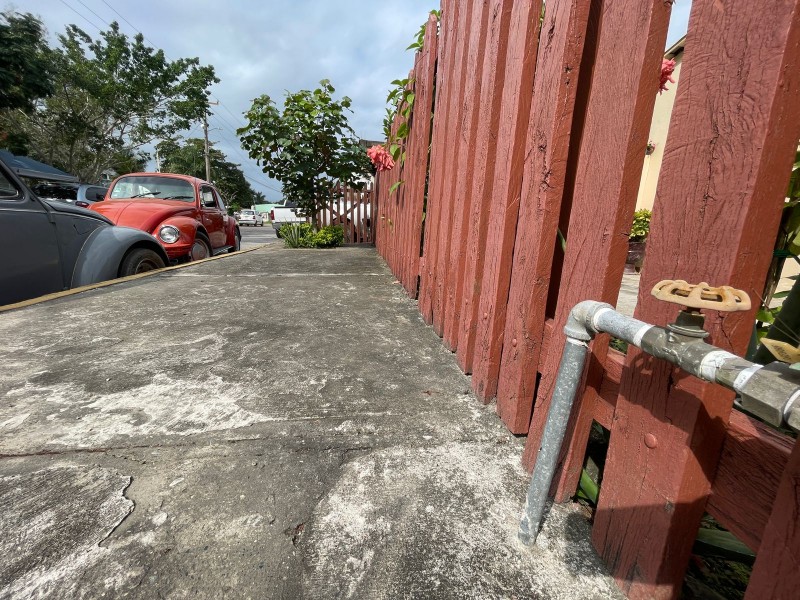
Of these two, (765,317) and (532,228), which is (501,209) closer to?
(532,228)

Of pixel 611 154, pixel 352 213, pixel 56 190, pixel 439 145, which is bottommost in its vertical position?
pixel 352 213

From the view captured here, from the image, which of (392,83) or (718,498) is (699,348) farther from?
(392,83)

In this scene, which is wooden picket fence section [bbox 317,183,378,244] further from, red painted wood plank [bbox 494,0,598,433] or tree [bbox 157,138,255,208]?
tree [bbox 157,138,255,208]

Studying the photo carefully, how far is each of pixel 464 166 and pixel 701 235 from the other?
4.68 feet

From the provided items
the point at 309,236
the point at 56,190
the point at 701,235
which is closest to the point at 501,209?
the point at 701,235

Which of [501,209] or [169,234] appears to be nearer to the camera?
[501,209]

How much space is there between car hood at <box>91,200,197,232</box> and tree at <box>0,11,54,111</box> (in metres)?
16.0

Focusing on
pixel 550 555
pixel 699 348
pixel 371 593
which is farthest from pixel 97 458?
pixel 699 348

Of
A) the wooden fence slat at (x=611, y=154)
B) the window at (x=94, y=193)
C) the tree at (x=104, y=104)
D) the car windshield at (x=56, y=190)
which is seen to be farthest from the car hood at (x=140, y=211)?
the tree at (x=104, y=104)

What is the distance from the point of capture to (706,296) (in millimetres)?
569

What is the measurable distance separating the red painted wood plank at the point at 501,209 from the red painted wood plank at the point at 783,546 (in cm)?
101

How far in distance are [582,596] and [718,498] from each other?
0.38 meters

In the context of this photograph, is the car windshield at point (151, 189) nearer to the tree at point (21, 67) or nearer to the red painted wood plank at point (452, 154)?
the red painted wood plank at point (452, 154)

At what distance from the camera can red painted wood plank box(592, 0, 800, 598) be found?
623mm
